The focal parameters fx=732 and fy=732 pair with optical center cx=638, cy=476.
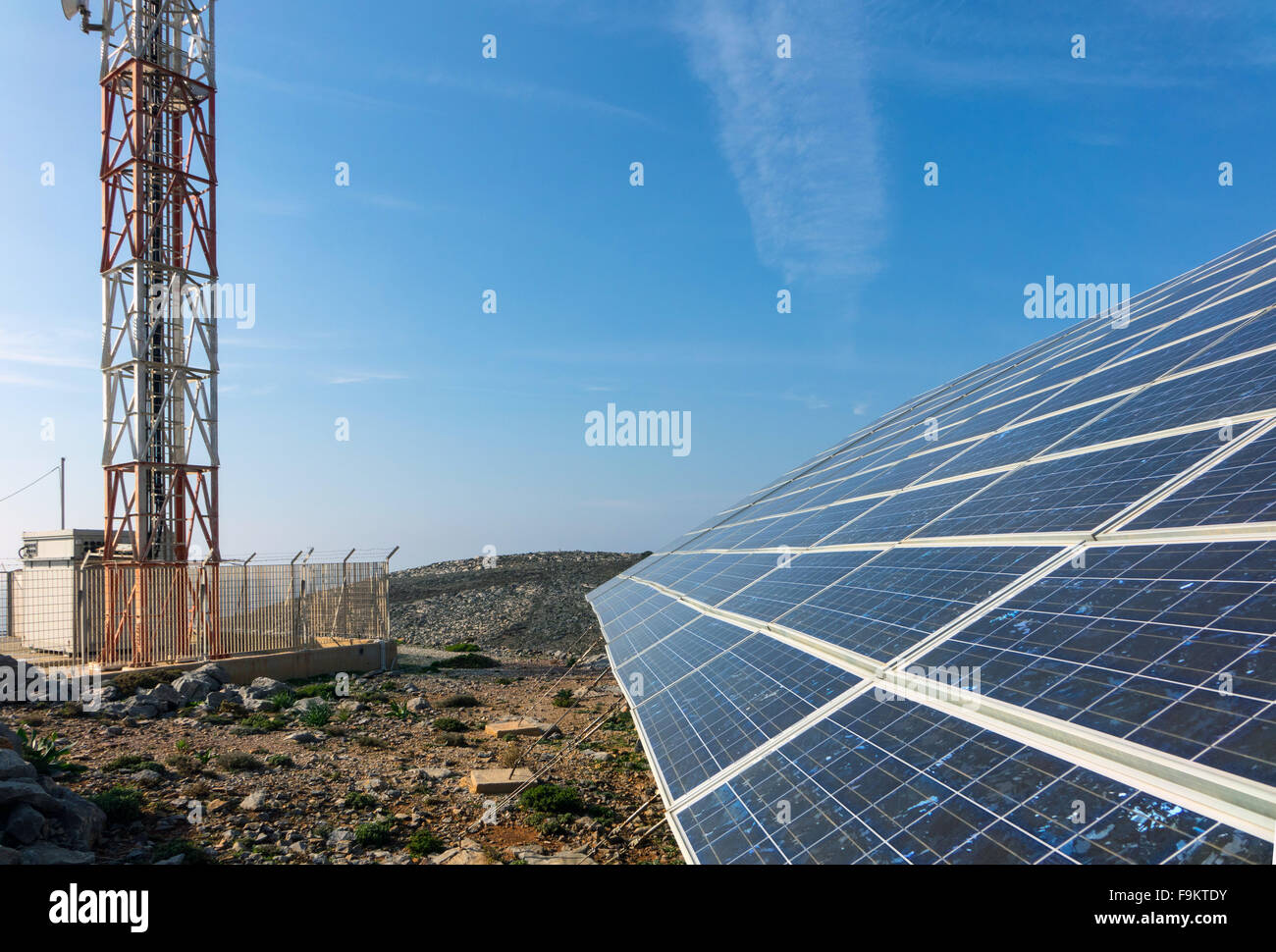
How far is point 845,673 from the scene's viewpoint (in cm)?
600

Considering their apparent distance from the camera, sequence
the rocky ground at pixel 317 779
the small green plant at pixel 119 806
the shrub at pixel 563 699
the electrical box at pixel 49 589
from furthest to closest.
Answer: the electrical box at pixel 49 589, the shrub at pixel 563 699, the small green plant at pixel 119 806, the rocky ground at pixel 317 779

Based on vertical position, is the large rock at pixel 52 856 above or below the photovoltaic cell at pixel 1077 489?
below

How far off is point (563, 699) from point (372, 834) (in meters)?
13.3

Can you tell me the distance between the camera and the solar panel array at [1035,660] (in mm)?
3186

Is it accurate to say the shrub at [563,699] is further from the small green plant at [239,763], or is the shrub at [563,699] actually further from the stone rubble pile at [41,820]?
the stone rubble pile at [41,820]

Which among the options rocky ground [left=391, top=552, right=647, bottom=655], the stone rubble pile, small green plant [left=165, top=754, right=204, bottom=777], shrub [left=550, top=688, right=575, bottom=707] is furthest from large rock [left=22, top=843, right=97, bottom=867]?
rocky ground [left=391, top=552, right=647, bottom=655]

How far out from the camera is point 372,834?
39.4ft

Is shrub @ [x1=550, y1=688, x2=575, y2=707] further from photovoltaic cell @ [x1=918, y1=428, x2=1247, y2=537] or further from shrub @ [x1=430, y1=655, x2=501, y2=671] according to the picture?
photovoltaic cell @ [x1=918, y1=428, x2=1247, y2=537]

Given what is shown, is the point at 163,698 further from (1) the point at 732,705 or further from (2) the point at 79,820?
(1) the point at 732,705

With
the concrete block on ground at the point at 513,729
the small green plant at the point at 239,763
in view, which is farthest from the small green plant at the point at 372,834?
the concrete block on ground at the point at 513,729

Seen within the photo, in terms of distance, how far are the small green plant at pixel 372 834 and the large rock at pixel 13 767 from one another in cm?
506

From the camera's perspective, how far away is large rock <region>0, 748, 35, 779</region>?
1098 centimetres
